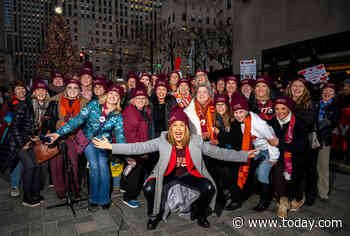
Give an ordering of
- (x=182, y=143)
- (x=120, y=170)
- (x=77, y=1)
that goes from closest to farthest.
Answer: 1. (x=182, y=143)
2. (x=120, y=170)
3. (x=77, y=1)

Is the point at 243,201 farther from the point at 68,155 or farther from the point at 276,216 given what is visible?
the point at 68,155

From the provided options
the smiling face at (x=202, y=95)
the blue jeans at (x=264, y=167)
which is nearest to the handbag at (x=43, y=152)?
the smiling face at (x=202, y=95)

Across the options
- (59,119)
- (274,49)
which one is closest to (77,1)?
(274,49)

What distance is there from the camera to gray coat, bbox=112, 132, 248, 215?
355 centimetres

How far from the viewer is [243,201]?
15.0ft

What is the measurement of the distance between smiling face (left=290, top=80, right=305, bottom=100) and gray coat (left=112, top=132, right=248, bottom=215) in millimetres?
1887

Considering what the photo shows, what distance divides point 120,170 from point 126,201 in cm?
89

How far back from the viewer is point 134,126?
4.59 meters

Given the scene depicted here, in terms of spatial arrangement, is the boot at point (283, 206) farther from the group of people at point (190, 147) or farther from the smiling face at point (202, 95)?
the smiling face at point (202, 95)

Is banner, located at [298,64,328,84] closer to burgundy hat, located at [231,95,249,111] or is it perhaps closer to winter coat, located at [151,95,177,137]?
burgundy hat, located at [231,95,249,111]

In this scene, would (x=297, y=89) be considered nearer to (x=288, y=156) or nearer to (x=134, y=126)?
(x=288, y=156)

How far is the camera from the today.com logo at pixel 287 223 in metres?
3.66

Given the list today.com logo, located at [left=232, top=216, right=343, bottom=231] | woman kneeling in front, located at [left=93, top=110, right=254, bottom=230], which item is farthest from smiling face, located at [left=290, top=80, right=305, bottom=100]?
today.com logo, located at [left=232, top=216, right=343, bottom=231]

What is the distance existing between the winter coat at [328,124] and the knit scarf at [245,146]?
1341 mm
